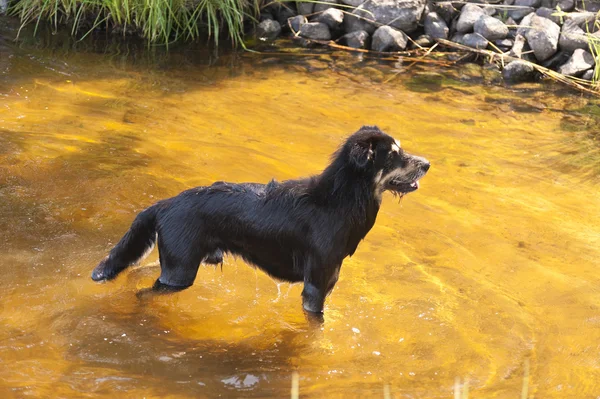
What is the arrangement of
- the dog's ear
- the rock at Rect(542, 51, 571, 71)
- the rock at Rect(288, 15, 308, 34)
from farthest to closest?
the rock at Rect(288, 15, 308, 34) → the rock at Rect(542, 51, 571, 71) → the dog's ear

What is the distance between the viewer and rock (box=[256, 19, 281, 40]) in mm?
10860

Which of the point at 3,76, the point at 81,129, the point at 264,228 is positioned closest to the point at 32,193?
the point at 81,129

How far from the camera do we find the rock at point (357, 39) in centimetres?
1056

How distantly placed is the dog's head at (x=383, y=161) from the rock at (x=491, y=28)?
6245mm

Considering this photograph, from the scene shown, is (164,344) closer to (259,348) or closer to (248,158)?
(259,348)

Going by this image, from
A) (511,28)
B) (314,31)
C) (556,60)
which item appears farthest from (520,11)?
(314,31)

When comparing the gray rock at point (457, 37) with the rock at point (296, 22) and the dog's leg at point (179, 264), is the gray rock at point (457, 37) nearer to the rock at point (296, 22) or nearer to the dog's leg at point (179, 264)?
the rock at point (296, 22)

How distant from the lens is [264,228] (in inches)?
178

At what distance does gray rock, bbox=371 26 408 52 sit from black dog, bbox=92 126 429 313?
6133mm

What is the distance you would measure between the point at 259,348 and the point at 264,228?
29.1 inches

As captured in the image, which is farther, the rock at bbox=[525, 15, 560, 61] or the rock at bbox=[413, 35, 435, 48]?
the rock at bbox=[413, 35, 435, 48]

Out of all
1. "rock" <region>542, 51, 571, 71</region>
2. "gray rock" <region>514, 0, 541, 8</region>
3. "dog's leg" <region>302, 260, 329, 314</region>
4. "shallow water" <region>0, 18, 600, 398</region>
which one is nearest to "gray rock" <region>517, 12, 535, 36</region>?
"gray rock" <region>514, 0, 541, 8</region>

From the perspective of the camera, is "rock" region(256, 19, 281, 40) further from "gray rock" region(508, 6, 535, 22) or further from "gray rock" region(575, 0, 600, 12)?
"gray rock" region(575, 0, 600, 12)

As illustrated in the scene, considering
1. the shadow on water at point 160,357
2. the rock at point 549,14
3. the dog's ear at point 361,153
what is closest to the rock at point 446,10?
the rock at point 549,14
